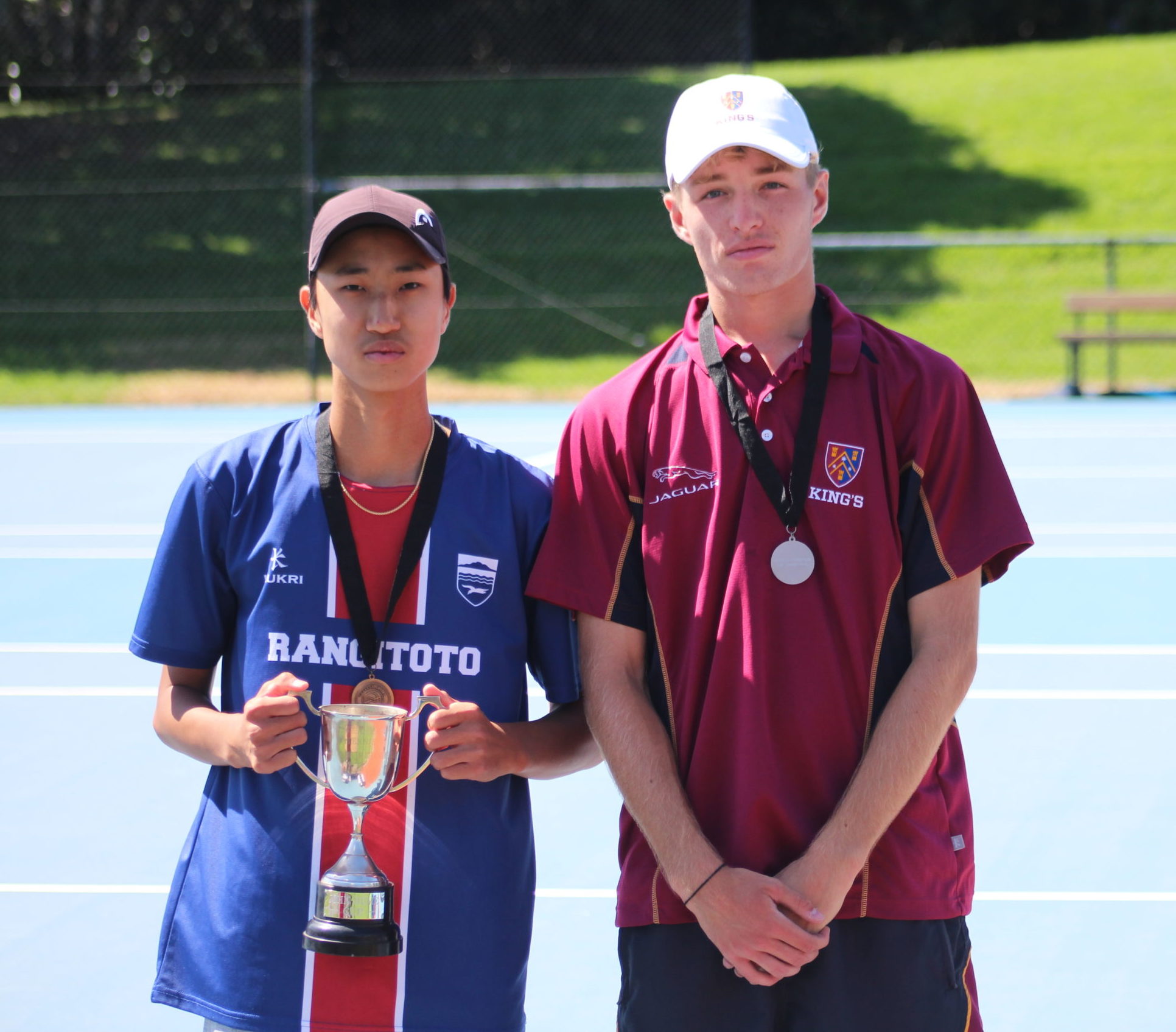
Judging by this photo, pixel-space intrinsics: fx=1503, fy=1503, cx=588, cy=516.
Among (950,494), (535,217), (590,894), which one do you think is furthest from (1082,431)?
(950,494)

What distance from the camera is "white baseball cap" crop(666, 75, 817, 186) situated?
7.91ft

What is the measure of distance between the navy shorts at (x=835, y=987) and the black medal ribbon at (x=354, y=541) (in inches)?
26.2

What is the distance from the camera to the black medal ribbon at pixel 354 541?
8.04ft

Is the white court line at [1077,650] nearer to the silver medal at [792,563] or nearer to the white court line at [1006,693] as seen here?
the white court line at [1006,693]

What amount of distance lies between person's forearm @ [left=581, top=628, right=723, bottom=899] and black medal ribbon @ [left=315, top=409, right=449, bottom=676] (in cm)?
35

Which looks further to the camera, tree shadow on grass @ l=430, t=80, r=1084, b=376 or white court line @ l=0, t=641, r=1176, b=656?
tree shadow on grass @ l=430, t=80, r=1084, b=376

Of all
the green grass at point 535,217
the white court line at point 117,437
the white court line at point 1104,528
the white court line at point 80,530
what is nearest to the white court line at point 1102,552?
the white court line at point 1104,528

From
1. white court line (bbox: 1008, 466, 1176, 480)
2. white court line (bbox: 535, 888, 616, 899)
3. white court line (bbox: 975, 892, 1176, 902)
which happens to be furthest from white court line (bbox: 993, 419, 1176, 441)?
white court line (bbox: 535, 888, 616, 899)

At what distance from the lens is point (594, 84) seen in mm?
25141

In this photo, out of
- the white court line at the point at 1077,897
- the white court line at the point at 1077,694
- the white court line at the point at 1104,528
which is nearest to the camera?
the white court line at the point at 1077,897

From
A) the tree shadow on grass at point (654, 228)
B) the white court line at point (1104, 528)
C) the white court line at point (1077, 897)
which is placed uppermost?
the tree shadow on grass at point (654, 228)

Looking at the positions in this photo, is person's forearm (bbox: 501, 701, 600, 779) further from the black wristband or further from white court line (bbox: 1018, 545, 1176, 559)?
white court line (bbox: 1018, 545, 1176, 559)

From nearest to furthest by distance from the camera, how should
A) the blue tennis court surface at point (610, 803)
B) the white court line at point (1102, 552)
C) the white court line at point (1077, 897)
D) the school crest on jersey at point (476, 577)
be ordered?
1. the school crest on jersey at point (476, 577)
2. the blue tennis court surface at point (610, 803)
3. the white court line at point (1077, 897)
4. the white court line at point (1102, 552)

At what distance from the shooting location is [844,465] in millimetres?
2410
